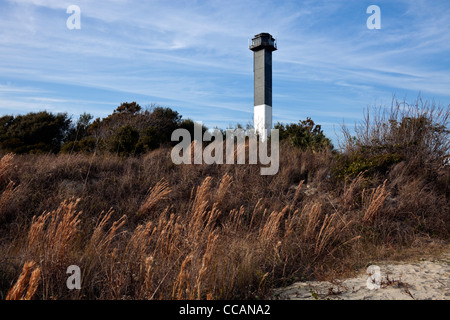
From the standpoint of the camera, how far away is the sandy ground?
3389 millimetres

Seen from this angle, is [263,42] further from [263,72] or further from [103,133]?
[103,133]

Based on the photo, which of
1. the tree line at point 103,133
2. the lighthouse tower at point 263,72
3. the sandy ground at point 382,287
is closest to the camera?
the sandy ground at point 382,287

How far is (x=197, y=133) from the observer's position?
50.4 ft

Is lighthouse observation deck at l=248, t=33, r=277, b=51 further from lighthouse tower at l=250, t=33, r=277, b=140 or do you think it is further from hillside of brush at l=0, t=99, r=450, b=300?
hillside of brush at l=0, t=99, r=450, b=300

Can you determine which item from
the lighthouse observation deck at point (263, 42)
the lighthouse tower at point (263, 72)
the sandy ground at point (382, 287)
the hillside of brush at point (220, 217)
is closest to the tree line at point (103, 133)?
the hillside of brush at point (220, 217)

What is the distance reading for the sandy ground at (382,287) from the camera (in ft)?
11.1

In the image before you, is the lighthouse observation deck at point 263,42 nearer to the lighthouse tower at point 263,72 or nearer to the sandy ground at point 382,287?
the lighthouse tower at point 263,72

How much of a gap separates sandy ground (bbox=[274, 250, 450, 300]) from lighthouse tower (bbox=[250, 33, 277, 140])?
2463 cm

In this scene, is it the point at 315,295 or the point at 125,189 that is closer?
the point at 315,295

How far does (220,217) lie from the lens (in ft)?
21.2

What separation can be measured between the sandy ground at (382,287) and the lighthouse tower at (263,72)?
24628mm
